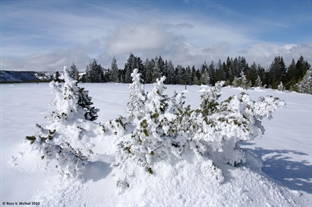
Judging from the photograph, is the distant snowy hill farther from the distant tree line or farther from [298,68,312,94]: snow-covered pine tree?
[298,68,312,94]: snow-covered pine tree

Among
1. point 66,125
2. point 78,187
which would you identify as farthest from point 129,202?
point 66,125

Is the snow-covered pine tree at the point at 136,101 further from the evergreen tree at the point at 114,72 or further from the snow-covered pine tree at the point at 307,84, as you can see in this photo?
the evergreen tree at the point at 114,72

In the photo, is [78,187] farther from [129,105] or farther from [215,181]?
[129,105]

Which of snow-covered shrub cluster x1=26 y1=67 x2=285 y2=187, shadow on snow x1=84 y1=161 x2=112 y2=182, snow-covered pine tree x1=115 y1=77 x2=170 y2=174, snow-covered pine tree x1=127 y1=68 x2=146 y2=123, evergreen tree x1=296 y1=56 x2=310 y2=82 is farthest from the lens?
evergreen tree x1=296 y1=56 x2=310 y2=82

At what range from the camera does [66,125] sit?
646 centimetres

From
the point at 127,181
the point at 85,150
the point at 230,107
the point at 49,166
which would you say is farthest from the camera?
the point at 85,150

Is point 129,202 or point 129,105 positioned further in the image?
point 129,105

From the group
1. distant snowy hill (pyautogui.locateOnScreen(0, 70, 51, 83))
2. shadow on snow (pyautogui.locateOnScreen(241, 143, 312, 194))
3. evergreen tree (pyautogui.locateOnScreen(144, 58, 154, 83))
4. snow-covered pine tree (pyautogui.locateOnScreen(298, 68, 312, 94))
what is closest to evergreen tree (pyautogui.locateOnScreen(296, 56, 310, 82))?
snow-covered pine tree (pyautogui.locateOnScreen(298, 68, 312, 94))

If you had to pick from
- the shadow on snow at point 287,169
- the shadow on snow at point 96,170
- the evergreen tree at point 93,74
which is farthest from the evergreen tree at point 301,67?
the shadow on snow at point 96,170

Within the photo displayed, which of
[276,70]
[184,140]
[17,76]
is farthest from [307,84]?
[17,76]

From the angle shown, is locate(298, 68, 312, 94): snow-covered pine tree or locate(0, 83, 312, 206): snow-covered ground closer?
locate(0, 83, 312, 206): snow-covered ground

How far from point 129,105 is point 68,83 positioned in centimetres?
240

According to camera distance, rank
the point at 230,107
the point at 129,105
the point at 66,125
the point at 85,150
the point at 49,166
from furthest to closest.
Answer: the point at 129,105
the point at 66,125
the point at 85,150
the point at 49,166
the point at 230,107

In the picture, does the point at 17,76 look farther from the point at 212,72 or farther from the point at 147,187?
the point at 147,187
